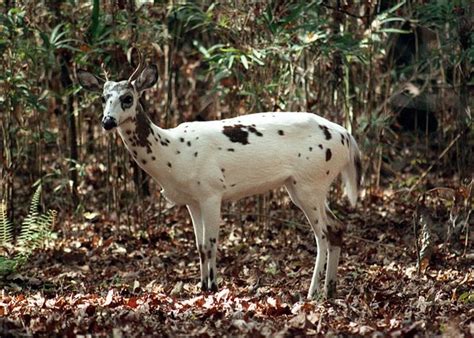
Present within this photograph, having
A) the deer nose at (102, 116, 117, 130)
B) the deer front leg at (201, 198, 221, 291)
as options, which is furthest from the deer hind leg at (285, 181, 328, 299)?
the deer nose at (102, 116, 117, 130)

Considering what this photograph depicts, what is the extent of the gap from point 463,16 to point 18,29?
4.61m

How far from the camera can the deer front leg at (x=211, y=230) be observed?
7891 mm

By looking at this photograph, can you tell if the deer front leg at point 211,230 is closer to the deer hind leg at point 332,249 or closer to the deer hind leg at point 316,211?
the deer hind leg at point 316,211

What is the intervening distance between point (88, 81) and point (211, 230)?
1597 millimetres

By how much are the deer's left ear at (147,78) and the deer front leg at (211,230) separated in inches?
42.1

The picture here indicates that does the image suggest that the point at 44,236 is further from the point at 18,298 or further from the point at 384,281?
the point at 384,281

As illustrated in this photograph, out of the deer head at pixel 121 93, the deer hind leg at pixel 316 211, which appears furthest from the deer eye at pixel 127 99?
the deer hind leg at pixel 316 211

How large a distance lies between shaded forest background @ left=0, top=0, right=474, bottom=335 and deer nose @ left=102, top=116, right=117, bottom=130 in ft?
5.64

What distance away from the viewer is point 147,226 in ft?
35.2

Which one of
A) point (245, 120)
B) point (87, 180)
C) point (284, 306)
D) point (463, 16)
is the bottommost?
point (87, 180)

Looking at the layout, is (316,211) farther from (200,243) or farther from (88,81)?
(88,81)

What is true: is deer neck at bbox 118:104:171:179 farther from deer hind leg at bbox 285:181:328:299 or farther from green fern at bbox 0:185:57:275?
green fern at bbox 0:185:57:275

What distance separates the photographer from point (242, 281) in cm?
862

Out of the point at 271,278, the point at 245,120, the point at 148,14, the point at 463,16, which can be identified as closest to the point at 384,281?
the point at 271,278
